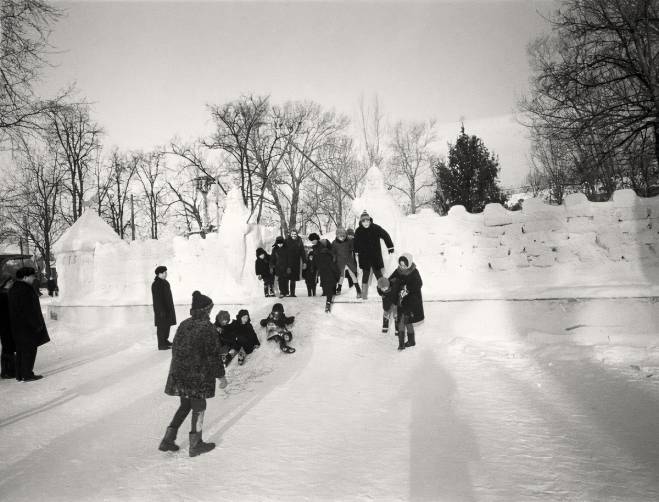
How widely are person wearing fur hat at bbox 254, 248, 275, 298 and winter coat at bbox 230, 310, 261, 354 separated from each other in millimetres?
3468

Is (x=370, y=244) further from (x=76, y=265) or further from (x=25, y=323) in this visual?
(x=76, y=265)

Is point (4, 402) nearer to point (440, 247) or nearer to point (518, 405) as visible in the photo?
point (518, 405)

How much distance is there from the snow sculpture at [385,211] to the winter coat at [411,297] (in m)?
2.74

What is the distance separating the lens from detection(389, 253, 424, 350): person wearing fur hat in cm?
718

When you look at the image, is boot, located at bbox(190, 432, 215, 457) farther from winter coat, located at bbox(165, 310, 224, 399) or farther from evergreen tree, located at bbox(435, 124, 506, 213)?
evergreen tree, located at bbox(435, 124, 506, 213)

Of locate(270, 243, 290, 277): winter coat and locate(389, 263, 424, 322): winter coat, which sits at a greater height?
locate(270, 243, 290, 277): winter coat

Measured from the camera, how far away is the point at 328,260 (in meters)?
9.37

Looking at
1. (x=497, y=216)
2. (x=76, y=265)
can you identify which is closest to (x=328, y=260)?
(x=497, y=216)

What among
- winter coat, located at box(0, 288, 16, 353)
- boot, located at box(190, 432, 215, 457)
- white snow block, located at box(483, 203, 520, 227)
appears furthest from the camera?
white snow block, located at box(483, 203, 520, 227)

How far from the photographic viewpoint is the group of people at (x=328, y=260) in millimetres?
8727

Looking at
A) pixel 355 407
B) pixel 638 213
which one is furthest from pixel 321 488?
pixel 638 213

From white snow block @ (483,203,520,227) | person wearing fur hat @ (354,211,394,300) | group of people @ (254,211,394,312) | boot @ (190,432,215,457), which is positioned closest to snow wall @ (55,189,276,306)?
group of people @ (254,211,394,312)

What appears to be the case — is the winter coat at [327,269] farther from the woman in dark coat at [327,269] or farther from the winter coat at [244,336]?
the winter coat at [244,336]

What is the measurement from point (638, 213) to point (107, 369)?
1010cm
